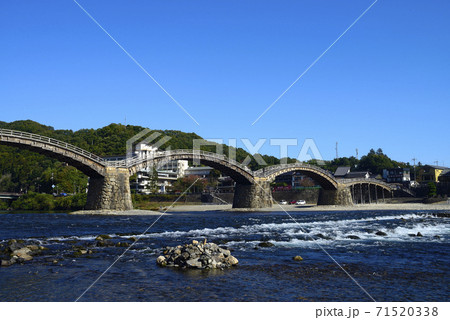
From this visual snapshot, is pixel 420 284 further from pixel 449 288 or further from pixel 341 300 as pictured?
pixel 341 300

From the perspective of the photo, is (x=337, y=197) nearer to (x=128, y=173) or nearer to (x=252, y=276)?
(x=128, y=173)

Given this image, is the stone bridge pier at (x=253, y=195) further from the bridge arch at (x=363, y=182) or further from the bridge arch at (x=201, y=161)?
Result: the bridge arch at (x=363, y=182)

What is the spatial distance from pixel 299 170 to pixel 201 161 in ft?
73.2

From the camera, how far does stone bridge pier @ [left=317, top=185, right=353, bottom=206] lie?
279ft

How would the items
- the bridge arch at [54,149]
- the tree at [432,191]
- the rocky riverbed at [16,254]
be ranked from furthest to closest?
the tree at [432,191] → the bridge arch at [54,149] → the rocky riverbed at [16,254]

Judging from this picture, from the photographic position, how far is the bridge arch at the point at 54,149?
45.2m

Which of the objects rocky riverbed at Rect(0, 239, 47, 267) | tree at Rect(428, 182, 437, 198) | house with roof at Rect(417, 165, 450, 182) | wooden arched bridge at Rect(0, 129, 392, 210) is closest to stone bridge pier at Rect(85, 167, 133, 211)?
wooden arched bridge at Rect(0, 129, 392, 210)

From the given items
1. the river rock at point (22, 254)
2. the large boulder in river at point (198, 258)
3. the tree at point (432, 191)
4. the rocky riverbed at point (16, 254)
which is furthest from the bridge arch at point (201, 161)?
the tree at point (432, 191)

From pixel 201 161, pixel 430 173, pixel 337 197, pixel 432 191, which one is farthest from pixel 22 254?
pixel 430 173

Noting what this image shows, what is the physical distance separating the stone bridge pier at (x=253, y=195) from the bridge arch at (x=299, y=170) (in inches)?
65.7

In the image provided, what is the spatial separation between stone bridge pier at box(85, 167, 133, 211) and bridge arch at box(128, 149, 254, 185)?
7.82 ft

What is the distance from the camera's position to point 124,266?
14.6 meters

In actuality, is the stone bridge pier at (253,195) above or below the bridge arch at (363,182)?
below

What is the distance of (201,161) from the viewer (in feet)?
215
